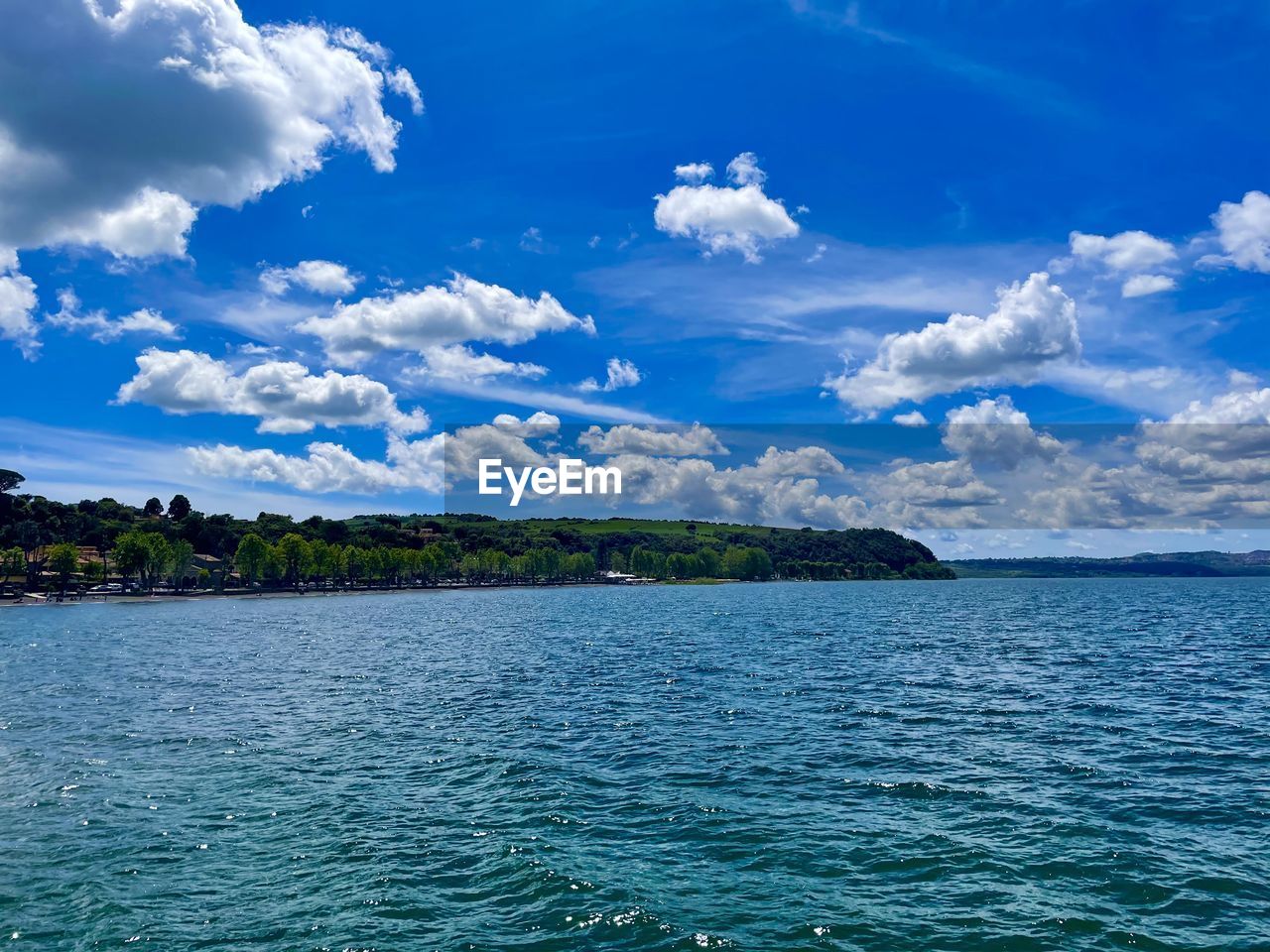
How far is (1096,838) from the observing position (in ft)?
85.5

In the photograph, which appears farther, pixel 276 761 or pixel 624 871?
pixel 276 761

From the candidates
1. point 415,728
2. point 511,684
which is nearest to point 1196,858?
point 415,728

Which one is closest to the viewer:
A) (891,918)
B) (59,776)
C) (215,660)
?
(891,918)

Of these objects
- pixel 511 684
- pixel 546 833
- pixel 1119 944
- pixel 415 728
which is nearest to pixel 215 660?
pixel 511 684

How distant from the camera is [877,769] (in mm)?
34781

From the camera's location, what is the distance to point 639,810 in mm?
29641

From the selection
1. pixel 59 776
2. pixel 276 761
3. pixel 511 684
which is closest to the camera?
pixel 59 776

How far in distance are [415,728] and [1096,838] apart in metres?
32.8

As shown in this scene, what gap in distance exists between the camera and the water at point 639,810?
20.4 m

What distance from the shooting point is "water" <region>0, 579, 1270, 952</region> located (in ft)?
66.9

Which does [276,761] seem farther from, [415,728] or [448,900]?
[448,900]

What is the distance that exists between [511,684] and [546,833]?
36.2 metres

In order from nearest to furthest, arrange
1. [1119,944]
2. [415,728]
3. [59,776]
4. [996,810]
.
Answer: [1119,944]
[996,810]
[59,776]
[415,728]

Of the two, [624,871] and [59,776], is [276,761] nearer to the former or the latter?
[59,776]
